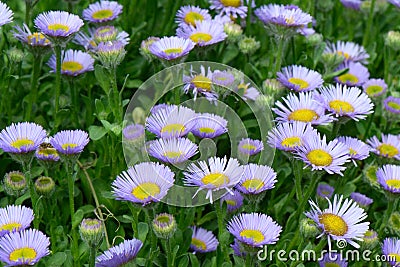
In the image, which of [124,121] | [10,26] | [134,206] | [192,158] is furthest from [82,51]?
[134,206]

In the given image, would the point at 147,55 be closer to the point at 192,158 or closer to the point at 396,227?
the point at 192,158

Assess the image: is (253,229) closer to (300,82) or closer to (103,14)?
(300,82)

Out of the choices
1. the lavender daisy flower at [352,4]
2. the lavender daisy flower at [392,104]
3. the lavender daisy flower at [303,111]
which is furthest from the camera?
the lavender daisy flower at [352,4]

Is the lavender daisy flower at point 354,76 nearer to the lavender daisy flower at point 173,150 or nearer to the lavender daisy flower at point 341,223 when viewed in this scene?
the lavender daisy flower at point 341,223

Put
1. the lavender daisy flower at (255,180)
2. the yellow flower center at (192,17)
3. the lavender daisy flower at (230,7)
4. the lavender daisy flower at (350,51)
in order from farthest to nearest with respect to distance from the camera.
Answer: the lavender daisy flower at (350,51) < the lavender daisy flower at (230,7) < the yellow flower center at (192,17) < the lavender daisy flower at (255,180)

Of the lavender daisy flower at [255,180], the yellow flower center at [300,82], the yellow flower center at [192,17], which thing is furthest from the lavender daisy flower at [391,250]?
the yellow flower center at [192,17]

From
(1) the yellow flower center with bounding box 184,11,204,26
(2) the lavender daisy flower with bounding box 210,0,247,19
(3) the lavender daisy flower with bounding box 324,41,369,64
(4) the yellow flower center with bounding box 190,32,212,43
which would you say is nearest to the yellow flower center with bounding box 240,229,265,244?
(4) the yellow flower center with bounding box 190,32,212,43
